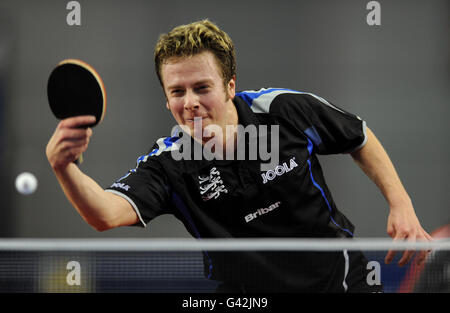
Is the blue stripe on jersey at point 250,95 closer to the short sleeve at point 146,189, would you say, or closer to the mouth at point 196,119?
the mouth at point 196,119

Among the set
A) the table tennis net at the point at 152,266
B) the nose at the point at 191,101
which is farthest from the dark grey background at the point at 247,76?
the nose at the point at 191,101

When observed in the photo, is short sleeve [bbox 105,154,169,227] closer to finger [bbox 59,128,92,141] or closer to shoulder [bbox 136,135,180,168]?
shoulder [bbox 136,135,180,168]

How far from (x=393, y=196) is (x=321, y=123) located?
1.34 feet

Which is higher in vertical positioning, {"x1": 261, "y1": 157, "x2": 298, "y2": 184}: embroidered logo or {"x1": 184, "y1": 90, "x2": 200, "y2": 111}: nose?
{"x1": 184, "y1": 90, "x2": 200, "y2": 111}: nose

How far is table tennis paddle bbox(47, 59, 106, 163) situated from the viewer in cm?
153

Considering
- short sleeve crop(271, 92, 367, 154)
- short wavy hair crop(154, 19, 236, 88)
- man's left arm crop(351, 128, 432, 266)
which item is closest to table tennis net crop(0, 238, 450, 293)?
man's left arm crop(351, 128, 432, 266)

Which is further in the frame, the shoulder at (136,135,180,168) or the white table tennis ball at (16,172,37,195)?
the white table tennis ball at (16,172,37,195)

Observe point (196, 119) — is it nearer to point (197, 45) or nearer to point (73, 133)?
point (197, 45)

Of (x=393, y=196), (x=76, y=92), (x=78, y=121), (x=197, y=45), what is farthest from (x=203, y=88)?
(x=393, y=196)

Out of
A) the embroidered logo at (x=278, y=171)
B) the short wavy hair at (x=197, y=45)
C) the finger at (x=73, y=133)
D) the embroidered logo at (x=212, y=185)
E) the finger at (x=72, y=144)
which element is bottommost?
the embroidered logo at (x=212, y=185)

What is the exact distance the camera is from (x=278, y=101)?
84.0 inches

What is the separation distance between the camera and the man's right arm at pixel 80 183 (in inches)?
56.3

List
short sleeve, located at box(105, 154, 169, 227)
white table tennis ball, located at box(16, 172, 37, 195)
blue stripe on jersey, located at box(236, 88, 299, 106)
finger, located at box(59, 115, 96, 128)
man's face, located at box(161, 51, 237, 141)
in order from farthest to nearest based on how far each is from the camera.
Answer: white table tennis ball, located at box(16, 172, 37, 195) → blue stripe on jersey, located at box(236, 88, 299, 106) → man's face, located at box(161, 51, 237, 141) → short sleeve, located at box(105, 154, 169, 227) → finger, located at box(59, 115, 96, 128)
